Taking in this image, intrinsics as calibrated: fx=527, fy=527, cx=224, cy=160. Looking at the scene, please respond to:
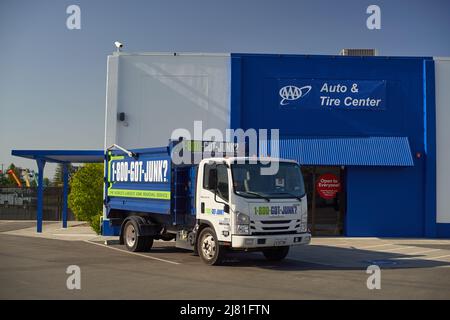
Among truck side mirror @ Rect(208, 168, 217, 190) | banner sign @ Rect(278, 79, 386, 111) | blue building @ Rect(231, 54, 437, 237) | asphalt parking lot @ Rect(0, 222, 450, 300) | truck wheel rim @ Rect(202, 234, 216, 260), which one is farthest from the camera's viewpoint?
banner sign @ Rect(278, 79, 386, 111)

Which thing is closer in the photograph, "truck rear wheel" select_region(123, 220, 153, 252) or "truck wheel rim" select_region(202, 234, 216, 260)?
"truck wheel rim" select_region(202, 234, 216, 260)

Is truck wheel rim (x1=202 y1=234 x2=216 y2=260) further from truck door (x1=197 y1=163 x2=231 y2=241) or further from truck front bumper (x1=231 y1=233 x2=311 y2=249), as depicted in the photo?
truck front bumper (x1=231 y1=233 x2=311 y2=249)

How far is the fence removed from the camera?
32.5 metres

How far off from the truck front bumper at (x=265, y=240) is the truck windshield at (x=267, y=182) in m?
0.89

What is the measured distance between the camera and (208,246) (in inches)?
487

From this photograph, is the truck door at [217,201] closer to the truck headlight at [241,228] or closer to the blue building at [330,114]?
the truck headlight at [241,228]

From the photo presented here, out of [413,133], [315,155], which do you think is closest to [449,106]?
[413,133]

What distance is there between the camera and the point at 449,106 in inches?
826

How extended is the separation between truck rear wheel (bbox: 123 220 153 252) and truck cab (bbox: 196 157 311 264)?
2722 millimetres

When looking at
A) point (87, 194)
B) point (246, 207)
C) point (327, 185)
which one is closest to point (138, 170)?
point (246, 207)

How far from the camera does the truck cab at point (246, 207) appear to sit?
452 inches

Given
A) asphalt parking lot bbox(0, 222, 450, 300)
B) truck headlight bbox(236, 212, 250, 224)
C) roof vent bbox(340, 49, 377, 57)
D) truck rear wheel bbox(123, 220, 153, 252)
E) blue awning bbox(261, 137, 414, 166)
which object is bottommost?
asphalt parking lot bbox(0, 222, 450, 300)

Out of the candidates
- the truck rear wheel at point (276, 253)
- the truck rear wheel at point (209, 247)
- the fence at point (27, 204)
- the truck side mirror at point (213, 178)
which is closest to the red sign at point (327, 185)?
the truck rear wheel at point (276, 253)

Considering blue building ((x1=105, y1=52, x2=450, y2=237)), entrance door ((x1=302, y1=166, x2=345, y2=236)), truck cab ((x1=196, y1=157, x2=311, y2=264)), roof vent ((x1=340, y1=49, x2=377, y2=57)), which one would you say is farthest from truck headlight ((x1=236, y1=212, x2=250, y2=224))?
roof vent ((x1=340, y1=49, x2=377, y2=57))
